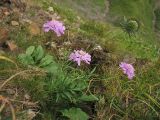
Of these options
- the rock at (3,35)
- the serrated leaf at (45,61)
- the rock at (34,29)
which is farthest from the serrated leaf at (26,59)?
the rock at (34,29)

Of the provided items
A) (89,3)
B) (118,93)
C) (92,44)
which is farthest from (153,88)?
(89,3)

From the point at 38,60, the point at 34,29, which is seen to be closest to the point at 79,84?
the point at 38,60

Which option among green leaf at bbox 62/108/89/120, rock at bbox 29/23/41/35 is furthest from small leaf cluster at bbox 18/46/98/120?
rock at bbox 29/23/41/35

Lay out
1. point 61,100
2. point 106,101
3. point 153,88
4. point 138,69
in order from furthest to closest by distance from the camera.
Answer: point 138,69 → point 153,88 → point 106,101 → point 61,100

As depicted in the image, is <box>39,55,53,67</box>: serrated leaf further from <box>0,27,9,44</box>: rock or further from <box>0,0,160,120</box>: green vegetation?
<box>0,27,9,44</box>: rock

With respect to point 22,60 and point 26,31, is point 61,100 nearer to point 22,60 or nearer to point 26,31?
point 22,60

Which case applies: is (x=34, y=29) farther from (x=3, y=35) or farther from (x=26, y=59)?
(x=26, y=59)
